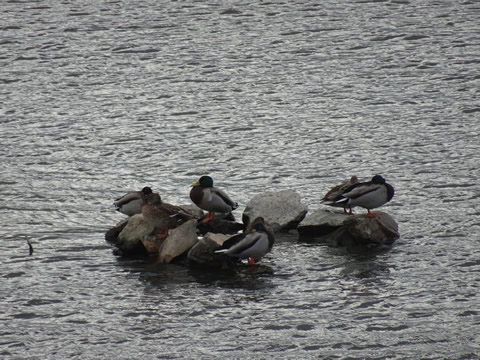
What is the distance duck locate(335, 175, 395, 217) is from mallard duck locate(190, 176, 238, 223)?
198 centimetres

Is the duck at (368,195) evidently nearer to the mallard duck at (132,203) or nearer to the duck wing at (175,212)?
the duck wing at (175,212)

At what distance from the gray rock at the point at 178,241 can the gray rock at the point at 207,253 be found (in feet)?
0.96

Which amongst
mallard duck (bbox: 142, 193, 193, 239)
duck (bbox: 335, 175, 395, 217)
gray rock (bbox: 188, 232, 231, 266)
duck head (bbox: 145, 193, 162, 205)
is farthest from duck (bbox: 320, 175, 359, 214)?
duck head (bbox: 145, 193, 162, 205)

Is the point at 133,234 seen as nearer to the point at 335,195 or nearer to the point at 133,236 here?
the point at 133,236

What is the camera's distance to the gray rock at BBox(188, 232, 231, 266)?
14.9 meters

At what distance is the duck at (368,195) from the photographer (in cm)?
1619

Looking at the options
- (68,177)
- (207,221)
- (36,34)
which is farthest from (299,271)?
(36,34)

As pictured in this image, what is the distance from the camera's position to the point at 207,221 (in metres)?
16.5

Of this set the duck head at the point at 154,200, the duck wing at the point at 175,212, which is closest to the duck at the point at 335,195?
the duck wing at the point at 175,212

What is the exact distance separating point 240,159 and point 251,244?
662 centimetres

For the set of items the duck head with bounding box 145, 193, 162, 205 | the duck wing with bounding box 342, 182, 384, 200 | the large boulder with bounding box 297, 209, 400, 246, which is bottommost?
the large boulder with bounding box 297, 209, 400, 246

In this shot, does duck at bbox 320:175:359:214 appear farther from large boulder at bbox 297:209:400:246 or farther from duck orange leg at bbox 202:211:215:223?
duck orange leg at bbox 202:211:215:223

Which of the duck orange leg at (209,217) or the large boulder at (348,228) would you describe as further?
the duck orange leg at (209,217)

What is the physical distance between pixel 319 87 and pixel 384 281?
13.4m
